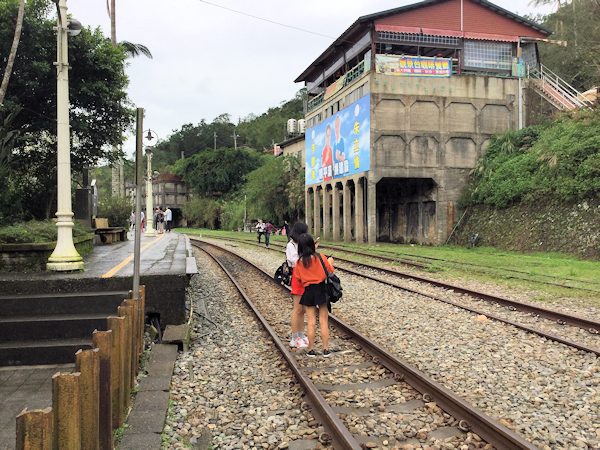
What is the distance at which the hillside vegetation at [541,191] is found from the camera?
20.0m

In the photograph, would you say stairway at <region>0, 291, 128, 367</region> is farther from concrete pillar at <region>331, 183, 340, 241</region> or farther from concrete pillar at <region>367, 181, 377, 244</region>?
concrete pillar at <region>331, 183, 340, 241</region>

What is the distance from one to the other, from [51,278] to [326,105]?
32.3 m

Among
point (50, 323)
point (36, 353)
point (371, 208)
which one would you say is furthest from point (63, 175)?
point (371, 208)

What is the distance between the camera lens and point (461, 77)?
1187 inches

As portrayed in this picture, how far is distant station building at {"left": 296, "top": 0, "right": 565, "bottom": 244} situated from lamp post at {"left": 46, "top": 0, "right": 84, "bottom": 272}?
22278mm

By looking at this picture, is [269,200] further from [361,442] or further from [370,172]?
[361,442]

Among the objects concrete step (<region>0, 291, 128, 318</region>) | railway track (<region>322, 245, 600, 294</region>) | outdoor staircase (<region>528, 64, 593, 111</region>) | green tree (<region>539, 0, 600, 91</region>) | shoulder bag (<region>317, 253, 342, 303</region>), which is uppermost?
green tree (<region>539, 0, 600, 91</region>)

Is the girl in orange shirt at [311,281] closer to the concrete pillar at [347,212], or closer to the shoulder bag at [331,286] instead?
the shoulder bag at [331,286]

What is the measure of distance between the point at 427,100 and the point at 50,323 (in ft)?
87.1

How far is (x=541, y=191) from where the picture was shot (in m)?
22.9

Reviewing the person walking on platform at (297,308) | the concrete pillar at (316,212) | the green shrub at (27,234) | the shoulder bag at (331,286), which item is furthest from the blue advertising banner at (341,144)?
the shoulder bag at (331,286)

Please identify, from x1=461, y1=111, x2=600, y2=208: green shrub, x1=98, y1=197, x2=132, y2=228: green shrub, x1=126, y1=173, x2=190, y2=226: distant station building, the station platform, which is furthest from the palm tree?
x1=126, y1=173, x2=190, y2=226: distant station building

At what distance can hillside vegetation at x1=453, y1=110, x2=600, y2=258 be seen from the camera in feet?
65.7

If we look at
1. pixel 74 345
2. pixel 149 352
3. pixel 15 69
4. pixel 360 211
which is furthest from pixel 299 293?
pixel 360 211
